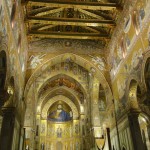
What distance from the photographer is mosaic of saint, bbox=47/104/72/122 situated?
97.3 feet

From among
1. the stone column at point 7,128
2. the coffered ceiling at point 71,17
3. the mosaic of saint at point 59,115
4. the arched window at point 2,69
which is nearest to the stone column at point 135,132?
the coffered ceiling at point 71,17

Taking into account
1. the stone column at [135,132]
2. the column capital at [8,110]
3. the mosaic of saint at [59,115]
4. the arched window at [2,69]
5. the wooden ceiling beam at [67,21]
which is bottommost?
the stone column at [135,132]

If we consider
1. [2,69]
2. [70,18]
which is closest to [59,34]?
[70,18]

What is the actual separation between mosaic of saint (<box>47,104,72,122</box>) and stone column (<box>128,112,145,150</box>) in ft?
65.6

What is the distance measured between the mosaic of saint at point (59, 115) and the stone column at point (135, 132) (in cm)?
1998

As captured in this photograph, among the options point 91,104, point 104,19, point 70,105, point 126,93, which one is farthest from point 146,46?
point 70,105

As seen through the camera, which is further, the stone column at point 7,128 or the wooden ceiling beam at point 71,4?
the wooden ceiling beam at point 71,4

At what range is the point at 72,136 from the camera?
26.6 meters

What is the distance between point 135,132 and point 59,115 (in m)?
21.9

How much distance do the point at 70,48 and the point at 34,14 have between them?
3.98m

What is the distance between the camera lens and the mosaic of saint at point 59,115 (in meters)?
29.7

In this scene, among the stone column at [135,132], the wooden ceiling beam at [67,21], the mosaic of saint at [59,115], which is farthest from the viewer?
the mosaic of saint at [59,115]

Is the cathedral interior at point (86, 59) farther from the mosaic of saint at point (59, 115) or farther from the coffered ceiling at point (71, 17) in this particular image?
the mosaic of saint at point (59, 115)

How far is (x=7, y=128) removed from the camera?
10.0m
